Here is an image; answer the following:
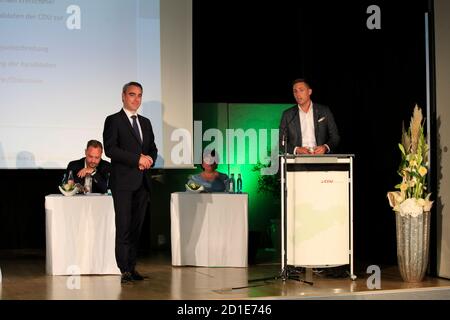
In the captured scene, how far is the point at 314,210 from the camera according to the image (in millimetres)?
6156

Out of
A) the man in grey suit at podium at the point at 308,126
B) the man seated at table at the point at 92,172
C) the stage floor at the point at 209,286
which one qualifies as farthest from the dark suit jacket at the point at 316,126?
the man seated at table at the point at 92,172

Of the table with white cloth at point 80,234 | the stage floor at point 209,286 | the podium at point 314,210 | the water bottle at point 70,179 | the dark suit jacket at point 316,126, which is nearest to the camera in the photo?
the stage floor at point 209,286

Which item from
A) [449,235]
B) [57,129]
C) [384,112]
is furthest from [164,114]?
[449,235]

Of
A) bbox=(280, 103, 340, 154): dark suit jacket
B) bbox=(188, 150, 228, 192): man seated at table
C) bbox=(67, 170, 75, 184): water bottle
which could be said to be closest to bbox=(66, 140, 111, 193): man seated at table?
bbox=(67, 170, 75, 184): water bottle

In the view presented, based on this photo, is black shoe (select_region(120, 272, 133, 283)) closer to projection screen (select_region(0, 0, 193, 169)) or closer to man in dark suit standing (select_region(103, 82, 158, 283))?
man in dark suit standing (select_region(103, 82, 158, 283))

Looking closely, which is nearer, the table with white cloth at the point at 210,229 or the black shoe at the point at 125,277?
the black shoe at the point at 125,277

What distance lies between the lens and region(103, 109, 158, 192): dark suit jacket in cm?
630

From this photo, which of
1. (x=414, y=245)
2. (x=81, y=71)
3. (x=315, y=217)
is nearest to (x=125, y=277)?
(x=315, y=217)

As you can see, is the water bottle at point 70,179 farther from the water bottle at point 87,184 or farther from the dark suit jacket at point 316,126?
the dark suit jacket at point 316,126

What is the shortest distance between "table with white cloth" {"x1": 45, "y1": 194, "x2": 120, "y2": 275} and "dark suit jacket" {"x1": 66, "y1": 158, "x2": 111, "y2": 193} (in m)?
0.30

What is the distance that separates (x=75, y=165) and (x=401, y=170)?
115 inches

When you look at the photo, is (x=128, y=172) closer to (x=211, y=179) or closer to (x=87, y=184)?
(x=87, y=184)

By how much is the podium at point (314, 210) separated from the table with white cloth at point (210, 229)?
145 cm

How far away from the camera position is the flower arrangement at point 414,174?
250 inches
